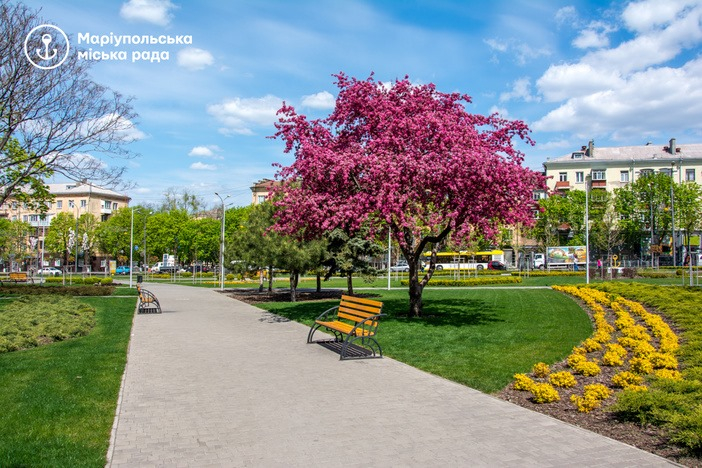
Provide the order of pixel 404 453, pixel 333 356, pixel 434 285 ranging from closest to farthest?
pixel 404 453, pixel 333 356, pixel 434 285

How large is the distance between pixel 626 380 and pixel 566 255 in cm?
5603

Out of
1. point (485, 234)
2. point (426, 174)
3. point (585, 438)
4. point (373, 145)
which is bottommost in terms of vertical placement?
point (585, 438)

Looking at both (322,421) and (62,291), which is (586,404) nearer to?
(322,421)

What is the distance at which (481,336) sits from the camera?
12.5 meters

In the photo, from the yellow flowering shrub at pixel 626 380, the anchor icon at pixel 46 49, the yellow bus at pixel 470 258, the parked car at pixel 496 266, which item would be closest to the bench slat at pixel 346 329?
the yellow flowering shrub at pixel 626 380

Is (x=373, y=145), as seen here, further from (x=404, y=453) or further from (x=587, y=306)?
(x=404, y=453)

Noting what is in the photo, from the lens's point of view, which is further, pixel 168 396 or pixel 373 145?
pixel 373 145

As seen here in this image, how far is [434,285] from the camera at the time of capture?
36.3 m

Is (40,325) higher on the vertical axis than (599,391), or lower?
higher

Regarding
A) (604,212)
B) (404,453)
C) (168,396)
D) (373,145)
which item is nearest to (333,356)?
(168,396)

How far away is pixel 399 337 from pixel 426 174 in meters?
3.80

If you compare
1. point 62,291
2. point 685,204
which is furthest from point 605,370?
point 685,204

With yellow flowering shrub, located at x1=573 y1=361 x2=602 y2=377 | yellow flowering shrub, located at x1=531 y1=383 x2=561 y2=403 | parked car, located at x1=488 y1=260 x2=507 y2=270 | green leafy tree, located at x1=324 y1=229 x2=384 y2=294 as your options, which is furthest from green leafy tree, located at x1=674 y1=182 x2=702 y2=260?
yellow flowering shrub, located at x1=531 y1=383 x2=561 y2=403

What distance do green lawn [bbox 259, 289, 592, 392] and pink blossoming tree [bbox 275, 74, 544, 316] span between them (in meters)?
2.23
